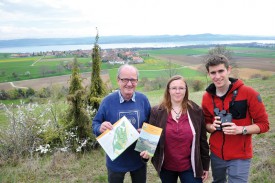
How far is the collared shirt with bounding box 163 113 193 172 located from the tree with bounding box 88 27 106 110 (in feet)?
14.7

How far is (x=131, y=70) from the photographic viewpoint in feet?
10.6

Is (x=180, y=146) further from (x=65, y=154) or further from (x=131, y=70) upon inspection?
(x=65, y=154)

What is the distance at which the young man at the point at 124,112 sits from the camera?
321cm

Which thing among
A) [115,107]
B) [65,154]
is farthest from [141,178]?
[65,154]

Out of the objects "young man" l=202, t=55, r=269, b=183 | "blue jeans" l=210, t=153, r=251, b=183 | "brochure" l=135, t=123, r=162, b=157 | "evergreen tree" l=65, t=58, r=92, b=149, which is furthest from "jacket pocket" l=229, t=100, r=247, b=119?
"evergreen tree" l=65, t=58, r=92, b=149

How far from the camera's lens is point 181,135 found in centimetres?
310

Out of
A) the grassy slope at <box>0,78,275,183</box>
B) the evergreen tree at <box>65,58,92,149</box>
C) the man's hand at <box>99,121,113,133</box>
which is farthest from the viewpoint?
the evergreen tree at <box>65,58,92,149</box>

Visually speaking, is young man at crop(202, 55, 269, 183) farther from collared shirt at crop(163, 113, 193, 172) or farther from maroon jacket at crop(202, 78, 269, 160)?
collared shirt at crop(163, 113, 193, 172)

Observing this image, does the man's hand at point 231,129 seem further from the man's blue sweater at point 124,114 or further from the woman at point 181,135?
the man's blue sweater at point 124,114

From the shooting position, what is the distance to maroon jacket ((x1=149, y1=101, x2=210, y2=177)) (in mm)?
3125

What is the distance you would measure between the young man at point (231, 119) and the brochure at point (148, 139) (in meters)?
0.73

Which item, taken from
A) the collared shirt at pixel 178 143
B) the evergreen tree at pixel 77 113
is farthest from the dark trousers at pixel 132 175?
the evergreen tree at pixel 77 113

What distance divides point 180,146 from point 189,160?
0.25m

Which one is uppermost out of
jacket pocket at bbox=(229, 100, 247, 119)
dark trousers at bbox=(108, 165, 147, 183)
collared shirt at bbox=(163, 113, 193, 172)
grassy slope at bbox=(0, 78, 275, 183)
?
jacket pocket at bbox=(229, 100, 247, 119)
